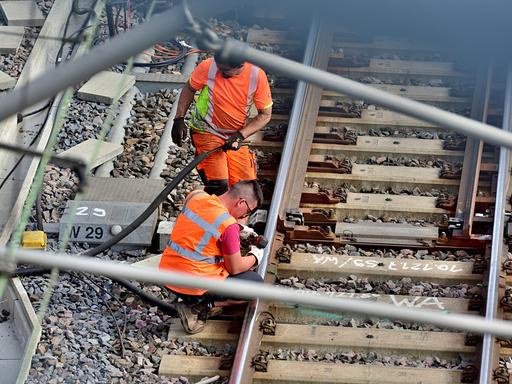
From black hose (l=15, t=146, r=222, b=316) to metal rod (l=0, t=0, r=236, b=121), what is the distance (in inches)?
194

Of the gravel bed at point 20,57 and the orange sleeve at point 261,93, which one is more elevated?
the gravel bed at point 20,57

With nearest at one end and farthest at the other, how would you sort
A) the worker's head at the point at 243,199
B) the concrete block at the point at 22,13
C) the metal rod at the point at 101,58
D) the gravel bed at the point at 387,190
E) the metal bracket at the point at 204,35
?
the metal rod at the point at 101,58
the metal bracket at the point at 204,35
the worker's head at the point at 243,199
the gravel bed at the point at 387,190
the concrete block at the point at 22,13

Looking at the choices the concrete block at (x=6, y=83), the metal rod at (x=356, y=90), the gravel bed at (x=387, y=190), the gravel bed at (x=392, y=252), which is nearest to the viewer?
the metal rod at (x=356, y=90)

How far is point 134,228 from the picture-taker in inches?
458

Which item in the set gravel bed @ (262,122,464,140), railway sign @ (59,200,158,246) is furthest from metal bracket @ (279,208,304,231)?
gravel bed @ (262,122,464,140)

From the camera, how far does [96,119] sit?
13508 mm

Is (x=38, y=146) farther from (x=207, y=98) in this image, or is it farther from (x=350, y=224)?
(x=350, y=224)

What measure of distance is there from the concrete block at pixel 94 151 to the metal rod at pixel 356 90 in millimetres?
6270

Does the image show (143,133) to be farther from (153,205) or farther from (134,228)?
(134,228)

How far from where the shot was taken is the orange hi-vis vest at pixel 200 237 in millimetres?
10430

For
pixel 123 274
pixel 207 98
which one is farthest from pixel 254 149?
pixel 123 274

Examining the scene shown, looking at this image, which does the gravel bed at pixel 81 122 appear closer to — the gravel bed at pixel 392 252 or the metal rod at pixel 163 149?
the metal rod at pixel 163 149

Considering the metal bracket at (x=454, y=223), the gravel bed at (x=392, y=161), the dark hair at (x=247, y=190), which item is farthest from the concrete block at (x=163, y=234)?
the metal bracket at (x=454, y=223)

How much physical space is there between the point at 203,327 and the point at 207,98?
6.49 feet
